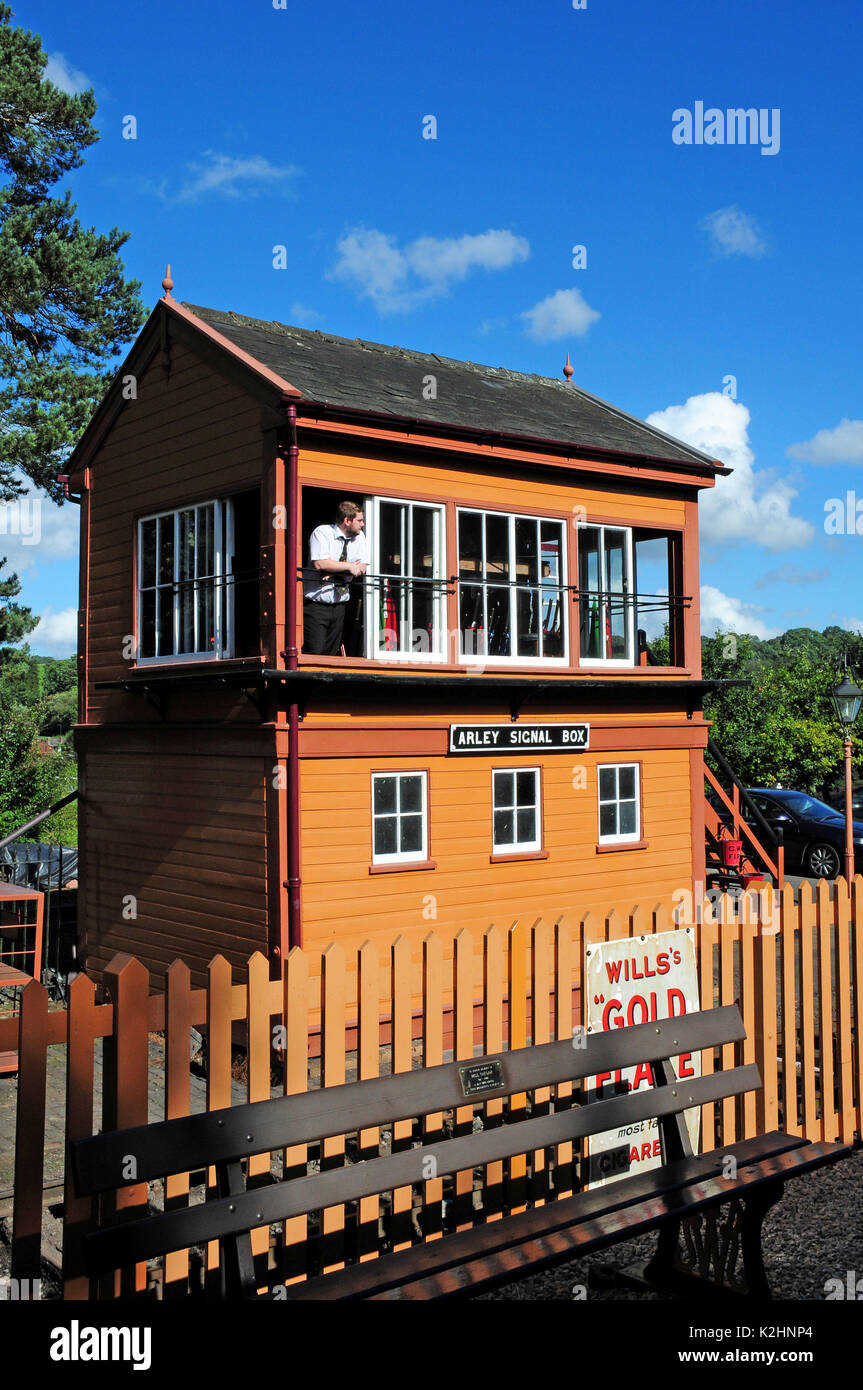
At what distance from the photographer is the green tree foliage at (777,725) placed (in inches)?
1320

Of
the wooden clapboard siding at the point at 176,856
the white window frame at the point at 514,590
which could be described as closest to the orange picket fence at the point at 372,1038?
the wooden clapboard siding at the point at 176,856

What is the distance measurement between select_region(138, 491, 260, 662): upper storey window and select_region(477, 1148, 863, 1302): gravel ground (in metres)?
8.23

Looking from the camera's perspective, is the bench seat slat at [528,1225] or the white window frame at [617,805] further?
the white window frame at [617,805]

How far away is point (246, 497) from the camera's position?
48.9 ft

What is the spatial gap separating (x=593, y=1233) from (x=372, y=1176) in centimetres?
96

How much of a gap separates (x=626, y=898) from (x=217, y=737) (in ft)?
19.4

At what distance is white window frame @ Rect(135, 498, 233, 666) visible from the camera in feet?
43.2

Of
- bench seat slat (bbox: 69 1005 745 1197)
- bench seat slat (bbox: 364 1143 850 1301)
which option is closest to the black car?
bench seat slat (bbox: 364 1143 850 1301)

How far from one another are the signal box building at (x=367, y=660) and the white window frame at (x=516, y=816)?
0.11 feet

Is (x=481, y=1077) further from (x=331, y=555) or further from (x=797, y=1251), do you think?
(x=331, y=555)

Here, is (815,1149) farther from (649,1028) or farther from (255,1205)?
Result: (255,1205)

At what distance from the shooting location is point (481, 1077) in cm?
461

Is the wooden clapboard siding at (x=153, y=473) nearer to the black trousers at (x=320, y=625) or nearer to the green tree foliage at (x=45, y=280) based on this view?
the black trousers at (x=320, y=625)

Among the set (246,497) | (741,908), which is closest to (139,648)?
(246,497)
